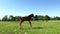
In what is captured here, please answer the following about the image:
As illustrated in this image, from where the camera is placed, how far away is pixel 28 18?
19.2m

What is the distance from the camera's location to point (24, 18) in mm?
19203

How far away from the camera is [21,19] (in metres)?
19.5

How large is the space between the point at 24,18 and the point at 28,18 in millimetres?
468

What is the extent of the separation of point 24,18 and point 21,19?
487 mm
